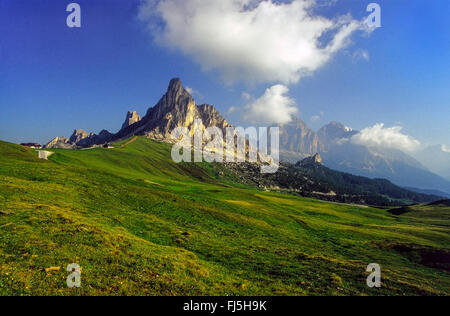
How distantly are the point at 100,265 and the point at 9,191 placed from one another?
1173 inches

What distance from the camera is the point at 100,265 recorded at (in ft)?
65.2

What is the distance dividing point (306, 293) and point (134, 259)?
55.9 feet

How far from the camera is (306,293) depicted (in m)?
19.6

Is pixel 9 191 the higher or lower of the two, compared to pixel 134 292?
higher

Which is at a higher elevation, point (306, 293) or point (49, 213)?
point (49, 213)

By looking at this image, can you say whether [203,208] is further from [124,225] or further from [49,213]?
[49,213]

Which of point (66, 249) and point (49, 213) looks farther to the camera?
point (49, 213)

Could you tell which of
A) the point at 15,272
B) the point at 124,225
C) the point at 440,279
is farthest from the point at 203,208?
the point at 440,279
